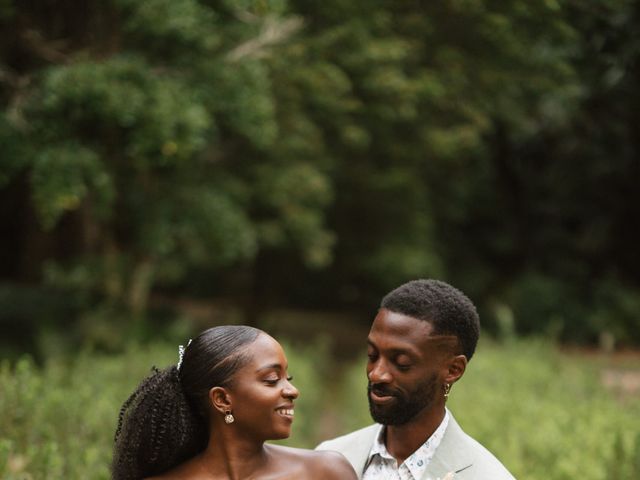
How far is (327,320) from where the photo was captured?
84.1ft

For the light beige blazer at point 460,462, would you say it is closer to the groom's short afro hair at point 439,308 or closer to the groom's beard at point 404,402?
the groom's beard at point 404,402

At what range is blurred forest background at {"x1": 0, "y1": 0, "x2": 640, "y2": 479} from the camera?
7535 millimetres

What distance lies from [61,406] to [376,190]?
508 inches

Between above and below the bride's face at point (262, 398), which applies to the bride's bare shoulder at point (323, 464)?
below

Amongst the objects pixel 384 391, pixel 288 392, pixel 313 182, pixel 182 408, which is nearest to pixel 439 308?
pixel 384 391

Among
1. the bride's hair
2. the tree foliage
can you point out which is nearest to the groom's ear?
the bride's hair

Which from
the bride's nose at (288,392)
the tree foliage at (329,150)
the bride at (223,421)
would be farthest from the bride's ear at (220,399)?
the tree foliage at (329,150)

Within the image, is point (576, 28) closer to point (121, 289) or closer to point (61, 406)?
point (61, 406)

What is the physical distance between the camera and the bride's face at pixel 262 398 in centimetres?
294

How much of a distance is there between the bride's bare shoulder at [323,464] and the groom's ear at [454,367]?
526mm

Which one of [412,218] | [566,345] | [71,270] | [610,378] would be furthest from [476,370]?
[566,345]

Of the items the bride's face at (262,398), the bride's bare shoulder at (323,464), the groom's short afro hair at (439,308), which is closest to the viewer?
the bride's face at (262,398)

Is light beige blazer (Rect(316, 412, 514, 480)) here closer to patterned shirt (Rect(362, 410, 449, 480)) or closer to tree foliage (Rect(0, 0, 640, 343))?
patterned shirt (Rect(362, 410, 449, 480))

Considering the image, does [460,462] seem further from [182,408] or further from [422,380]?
[182,408]
